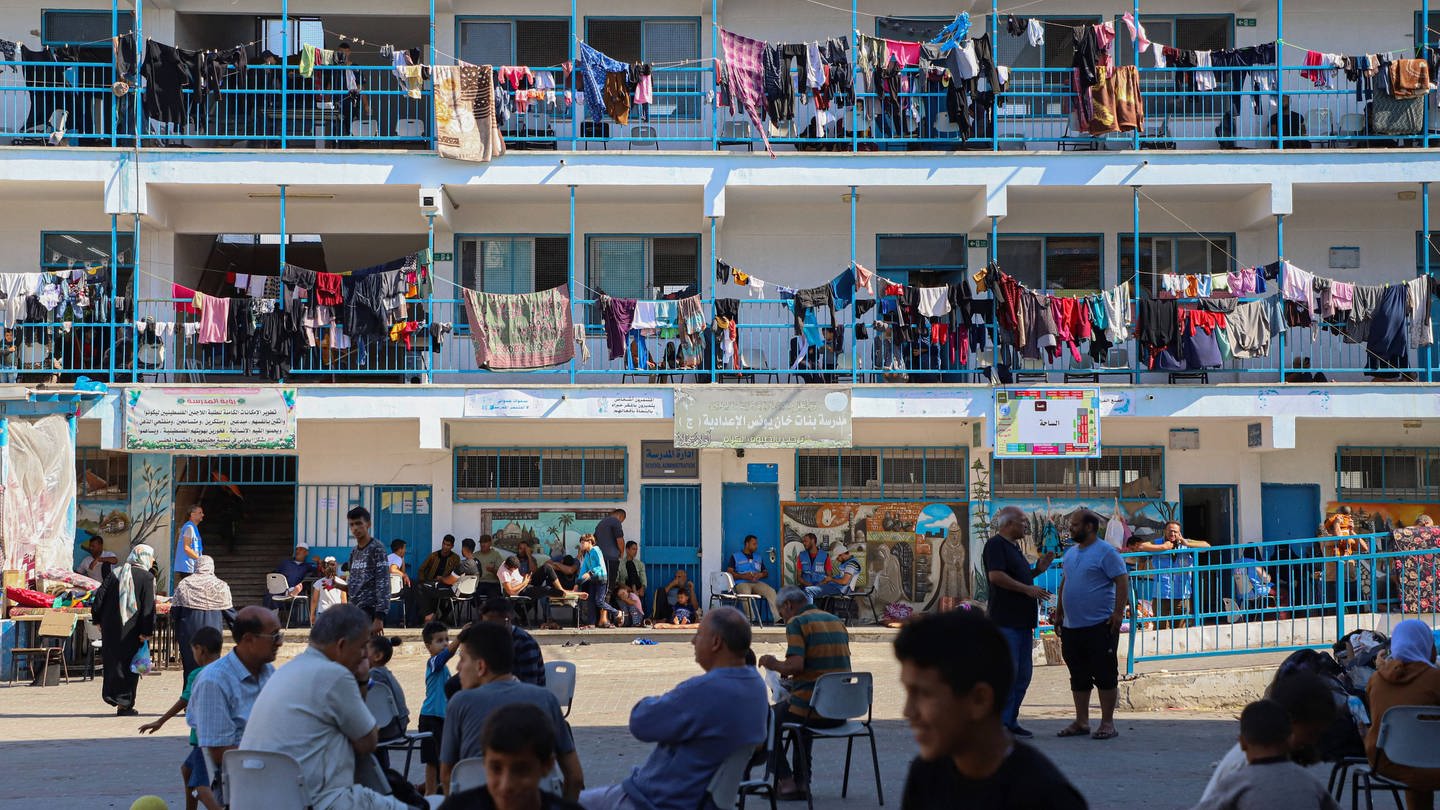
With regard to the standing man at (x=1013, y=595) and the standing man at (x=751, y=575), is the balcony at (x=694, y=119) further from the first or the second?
the standing man at (x=1013, y=595)

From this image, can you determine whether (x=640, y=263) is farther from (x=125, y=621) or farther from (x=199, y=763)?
(x=199, y=763)

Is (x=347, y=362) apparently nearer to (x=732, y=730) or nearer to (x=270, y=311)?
(x=270, y=311)

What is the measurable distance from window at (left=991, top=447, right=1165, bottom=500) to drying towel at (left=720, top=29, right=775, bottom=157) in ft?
20.0

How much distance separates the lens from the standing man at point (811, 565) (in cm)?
1953

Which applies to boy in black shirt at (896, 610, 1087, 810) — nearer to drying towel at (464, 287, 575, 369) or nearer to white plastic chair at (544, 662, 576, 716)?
white plastic chair at (544, 662, 576, 716)

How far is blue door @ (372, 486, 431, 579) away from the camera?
2027 cm

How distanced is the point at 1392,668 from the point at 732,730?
370cm

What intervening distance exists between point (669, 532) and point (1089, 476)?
6.33m

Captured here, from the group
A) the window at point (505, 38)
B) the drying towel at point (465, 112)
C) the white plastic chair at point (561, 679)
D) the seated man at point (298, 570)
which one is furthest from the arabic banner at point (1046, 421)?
the white plastic chair at point (561, 679)

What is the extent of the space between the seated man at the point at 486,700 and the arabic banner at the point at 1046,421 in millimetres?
13874

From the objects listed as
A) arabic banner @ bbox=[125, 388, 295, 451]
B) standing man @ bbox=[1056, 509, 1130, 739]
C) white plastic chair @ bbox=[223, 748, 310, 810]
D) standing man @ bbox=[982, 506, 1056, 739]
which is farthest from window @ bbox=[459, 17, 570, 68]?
white plastic chair @ bbox=[223, 748, 310, 810]

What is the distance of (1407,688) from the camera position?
6957 millimetres

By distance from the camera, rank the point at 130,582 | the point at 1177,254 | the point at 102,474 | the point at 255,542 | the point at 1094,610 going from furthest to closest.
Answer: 1. the point at 255,542
2. the point at 1177,254
3. the point at 102,474
4. the point at 130,582
5. the point at 1094,610

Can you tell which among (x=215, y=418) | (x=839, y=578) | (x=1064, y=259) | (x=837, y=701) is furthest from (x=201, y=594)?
(x=1064, y=259)
